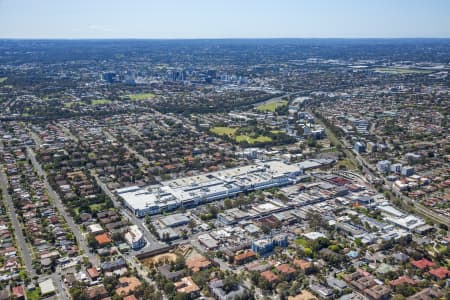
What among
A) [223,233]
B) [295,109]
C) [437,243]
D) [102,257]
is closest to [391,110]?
[295,109]

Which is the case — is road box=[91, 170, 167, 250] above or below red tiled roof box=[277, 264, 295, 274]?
below

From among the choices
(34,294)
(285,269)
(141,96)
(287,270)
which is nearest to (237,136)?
(285,269)

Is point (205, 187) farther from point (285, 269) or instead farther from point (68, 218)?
point (285, 269)

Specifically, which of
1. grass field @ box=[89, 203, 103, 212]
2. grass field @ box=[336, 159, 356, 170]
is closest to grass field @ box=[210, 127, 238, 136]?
grass field @ box=[336, 159, 356, 170]

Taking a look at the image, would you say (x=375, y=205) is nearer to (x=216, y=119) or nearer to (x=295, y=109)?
(x=216, y=119)

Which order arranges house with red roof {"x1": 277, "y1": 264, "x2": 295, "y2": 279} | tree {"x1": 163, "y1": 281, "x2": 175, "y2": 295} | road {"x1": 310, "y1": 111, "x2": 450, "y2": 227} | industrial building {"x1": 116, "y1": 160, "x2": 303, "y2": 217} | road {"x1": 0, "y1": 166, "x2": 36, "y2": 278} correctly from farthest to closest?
industrial building {"x1": 116, "y1": 160, "x2": 303, "y2": 217}, road {"x1": 310, "y1": 111, "x2": 450, "y2": 227}, road {"x1": 0, "y1": 166, "x2": 36, "y2": 278}, house with red roof {"x1": 277, "y1": 264, "x2": 295, "y2": 279}, tree {"x1": 163, "y1": 281, "x2": 175, "y2": 295}

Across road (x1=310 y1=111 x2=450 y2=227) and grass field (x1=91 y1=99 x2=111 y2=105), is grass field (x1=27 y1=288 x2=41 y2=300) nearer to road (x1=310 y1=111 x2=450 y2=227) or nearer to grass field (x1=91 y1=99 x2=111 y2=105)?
road (x1=310 y1=111 x2=450 y2=227)

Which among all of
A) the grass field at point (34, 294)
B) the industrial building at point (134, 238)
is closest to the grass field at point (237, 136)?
the industrial building at point (134, 238)
